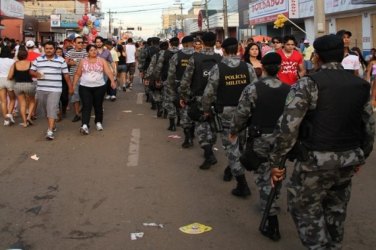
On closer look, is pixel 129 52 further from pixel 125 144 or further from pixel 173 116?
pixel 125 144

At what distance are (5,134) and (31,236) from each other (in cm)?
580

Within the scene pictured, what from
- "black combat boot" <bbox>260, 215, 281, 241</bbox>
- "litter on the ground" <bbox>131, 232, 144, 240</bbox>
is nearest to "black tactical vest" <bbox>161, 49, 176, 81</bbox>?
"litter on the ground" <bbox>131, 232, 144, 240</bbox>

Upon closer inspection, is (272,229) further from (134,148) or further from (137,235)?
(134,148)

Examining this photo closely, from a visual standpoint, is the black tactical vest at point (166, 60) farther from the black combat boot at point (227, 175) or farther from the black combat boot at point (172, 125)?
the black combat boot at point (227, 175)

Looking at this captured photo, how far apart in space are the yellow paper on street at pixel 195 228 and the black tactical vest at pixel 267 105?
3.56 ft

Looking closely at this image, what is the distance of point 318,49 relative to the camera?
3592mm

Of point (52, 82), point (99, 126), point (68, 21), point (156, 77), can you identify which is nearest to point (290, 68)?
point (156, 77)

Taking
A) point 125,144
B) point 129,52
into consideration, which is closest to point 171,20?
point 129,52

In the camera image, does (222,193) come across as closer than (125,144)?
Yes

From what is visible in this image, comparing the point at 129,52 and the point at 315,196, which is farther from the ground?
the point at 129,52

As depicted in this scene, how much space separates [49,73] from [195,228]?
5.65m

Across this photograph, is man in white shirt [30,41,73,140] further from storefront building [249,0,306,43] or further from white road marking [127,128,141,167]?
storefront building [249,0,306,43]

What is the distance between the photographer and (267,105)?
4703 millimetres

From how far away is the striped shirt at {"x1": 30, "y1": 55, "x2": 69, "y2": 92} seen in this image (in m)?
9.52
